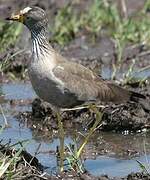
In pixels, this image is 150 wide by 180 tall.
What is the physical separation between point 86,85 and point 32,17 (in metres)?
0.80

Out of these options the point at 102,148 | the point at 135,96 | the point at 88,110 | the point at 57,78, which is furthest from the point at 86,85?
the point at 88,110

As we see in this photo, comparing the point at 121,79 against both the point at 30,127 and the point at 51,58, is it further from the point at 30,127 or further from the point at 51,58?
the point at 51,58

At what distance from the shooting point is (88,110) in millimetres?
9180

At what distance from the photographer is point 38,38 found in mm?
7977

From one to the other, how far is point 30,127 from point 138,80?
1.76 m

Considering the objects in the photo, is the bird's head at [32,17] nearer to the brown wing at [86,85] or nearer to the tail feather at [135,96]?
the brown wing at [86,85]

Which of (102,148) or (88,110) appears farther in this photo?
(88,110)

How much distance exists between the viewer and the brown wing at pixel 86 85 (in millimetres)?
7793

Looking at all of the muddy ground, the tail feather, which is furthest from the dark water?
the tail feather

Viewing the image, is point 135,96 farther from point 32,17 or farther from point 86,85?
point 32,17

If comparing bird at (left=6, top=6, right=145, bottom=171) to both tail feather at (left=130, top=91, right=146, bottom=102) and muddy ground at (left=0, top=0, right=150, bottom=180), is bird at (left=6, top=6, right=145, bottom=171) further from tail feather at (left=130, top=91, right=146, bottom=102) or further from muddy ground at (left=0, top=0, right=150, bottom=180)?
muddy ground at (left=0, top=0, right=150, bottom=180)

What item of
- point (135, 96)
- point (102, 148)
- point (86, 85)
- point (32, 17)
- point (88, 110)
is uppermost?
point (32, 17)

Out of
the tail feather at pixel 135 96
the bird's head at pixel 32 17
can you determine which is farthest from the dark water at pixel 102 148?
the bird's head at pixel 32 17

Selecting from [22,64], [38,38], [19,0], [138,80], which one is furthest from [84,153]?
[19,0]
